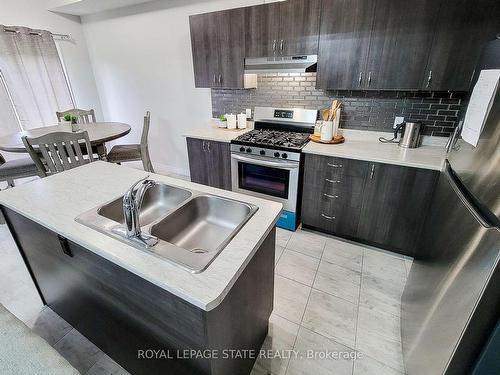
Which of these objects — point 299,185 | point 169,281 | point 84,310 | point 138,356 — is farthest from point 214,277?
point 299,185

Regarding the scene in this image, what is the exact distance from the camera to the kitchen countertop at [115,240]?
80 centimetres

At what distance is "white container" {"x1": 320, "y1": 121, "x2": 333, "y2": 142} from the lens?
7.82 feet

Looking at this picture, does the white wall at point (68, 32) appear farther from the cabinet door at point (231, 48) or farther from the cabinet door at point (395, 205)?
the cabinet door at point (395, 205)

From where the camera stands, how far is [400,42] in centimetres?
191

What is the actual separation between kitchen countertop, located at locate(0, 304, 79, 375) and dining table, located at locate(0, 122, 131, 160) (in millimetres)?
2190

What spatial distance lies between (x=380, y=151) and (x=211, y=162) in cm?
174

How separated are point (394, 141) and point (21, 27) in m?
4.94

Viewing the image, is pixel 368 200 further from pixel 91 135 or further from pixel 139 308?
pixel 91 135

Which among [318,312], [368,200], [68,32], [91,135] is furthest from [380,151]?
[68,32]

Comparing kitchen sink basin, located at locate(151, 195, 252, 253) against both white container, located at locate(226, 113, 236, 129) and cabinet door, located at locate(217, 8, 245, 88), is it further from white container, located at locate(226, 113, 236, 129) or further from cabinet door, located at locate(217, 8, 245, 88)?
white container, located at locate(226, 113, 236, 129)

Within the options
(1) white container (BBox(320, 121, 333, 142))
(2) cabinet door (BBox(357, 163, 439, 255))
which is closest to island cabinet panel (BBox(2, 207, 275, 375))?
(2) cabinet door (BBox(357, 163, 439, 255))

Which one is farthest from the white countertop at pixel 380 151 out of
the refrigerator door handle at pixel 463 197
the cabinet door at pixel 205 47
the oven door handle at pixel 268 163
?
the cabinet door at pixel 205 47

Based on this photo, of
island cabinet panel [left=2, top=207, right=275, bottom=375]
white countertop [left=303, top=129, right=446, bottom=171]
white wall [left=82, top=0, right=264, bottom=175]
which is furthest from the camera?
white wall [left=82, top=0, right=264, bottom=175]

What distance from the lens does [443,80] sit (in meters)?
1.87
